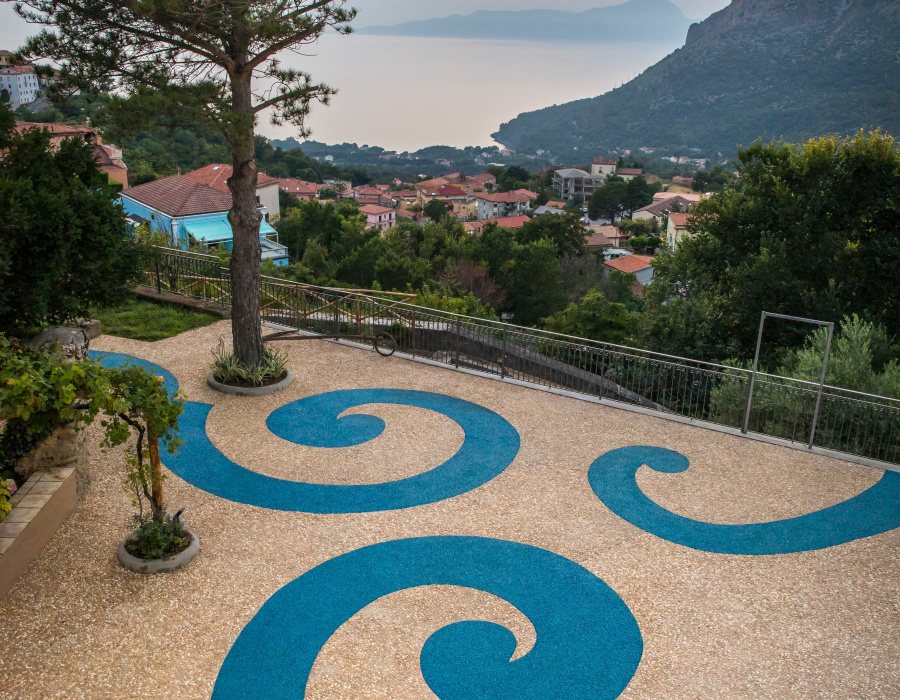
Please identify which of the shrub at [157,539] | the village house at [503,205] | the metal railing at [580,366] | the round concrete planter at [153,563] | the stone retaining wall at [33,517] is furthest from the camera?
the village house at [503,205]

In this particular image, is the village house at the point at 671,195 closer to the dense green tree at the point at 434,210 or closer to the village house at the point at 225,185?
the dense green tree at the point at 434,210

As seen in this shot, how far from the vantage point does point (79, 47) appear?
10.7 meters

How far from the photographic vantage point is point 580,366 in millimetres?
13383

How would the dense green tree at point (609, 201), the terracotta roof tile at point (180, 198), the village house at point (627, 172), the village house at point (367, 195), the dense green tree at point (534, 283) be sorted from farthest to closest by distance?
the village house at point (627, 172), the village house at point (367, 195), the dense green tree at point (609, 201), the dense green tree at point (534, 283), the terracotta roof tile at point (180, 198)

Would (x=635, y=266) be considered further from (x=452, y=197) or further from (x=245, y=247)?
(x=452, y=197)

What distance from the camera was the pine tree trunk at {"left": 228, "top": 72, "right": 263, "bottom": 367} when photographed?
1161 centimetres

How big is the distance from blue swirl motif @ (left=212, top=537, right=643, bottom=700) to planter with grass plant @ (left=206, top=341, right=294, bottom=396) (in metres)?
5.11

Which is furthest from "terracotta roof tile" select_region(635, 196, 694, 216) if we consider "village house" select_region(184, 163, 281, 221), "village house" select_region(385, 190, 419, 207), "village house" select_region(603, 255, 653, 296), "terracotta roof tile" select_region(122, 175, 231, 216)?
"terracotta roof tile" select_region(122, 175, 231, 216)

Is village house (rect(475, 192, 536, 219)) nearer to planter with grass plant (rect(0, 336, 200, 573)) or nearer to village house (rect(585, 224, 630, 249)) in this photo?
village house (rect(585, 224, 630, 249))

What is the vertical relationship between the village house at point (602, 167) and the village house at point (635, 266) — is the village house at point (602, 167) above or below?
above

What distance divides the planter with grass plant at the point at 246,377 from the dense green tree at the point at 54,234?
2.25 m

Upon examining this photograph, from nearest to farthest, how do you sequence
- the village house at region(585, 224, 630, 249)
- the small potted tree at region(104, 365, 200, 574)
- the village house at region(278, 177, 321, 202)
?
the small potted tree at region(104, 365, 200, 574) → the village house at region(585, 224, 630, 249) → the village house at region(278, 177, 321, 202)

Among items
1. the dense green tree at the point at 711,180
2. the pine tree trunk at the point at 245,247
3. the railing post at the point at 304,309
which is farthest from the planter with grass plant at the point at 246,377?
the dense green tree at the point at 711,180

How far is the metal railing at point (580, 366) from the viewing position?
443 inches
